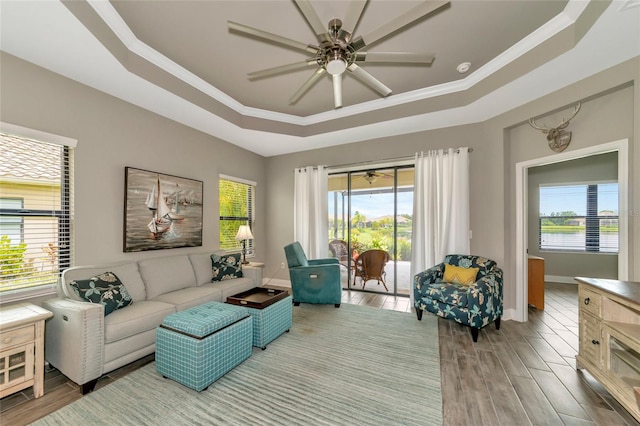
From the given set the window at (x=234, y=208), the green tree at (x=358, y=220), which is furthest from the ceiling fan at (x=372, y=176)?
the window at (x=234, y=208)

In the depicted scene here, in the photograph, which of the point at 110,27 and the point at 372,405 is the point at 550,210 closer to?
the point at 372,405

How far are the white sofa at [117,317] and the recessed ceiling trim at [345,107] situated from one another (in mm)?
2237

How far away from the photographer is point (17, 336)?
1.84 metres

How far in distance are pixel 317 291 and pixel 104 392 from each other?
2.51 meters

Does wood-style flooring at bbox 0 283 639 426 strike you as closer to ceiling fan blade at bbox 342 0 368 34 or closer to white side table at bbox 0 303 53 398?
white side table at bbox 0 303 53 398

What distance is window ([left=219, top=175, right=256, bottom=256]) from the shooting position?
4.49 m

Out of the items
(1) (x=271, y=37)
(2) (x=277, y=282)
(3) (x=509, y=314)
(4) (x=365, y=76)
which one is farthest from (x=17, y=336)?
(3) (x=509, y=314)

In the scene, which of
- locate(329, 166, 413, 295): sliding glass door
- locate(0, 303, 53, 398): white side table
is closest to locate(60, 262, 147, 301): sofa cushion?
locate(0, 303, 53, 398): white side table

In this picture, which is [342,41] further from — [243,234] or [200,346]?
[243,234]

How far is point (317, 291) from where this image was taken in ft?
12.6

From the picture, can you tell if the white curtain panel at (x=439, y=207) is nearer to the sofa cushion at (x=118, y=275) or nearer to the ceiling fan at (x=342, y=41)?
the ceiling fan at (x=342, y=41)

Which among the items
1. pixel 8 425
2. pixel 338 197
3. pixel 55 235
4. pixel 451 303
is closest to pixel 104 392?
pixel 8 425

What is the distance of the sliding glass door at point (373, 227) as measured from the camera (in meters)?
4.54

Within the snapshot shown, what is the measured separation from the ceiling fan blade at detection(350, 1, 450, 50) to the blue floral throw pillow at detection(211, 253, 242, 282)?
10.3 ft
